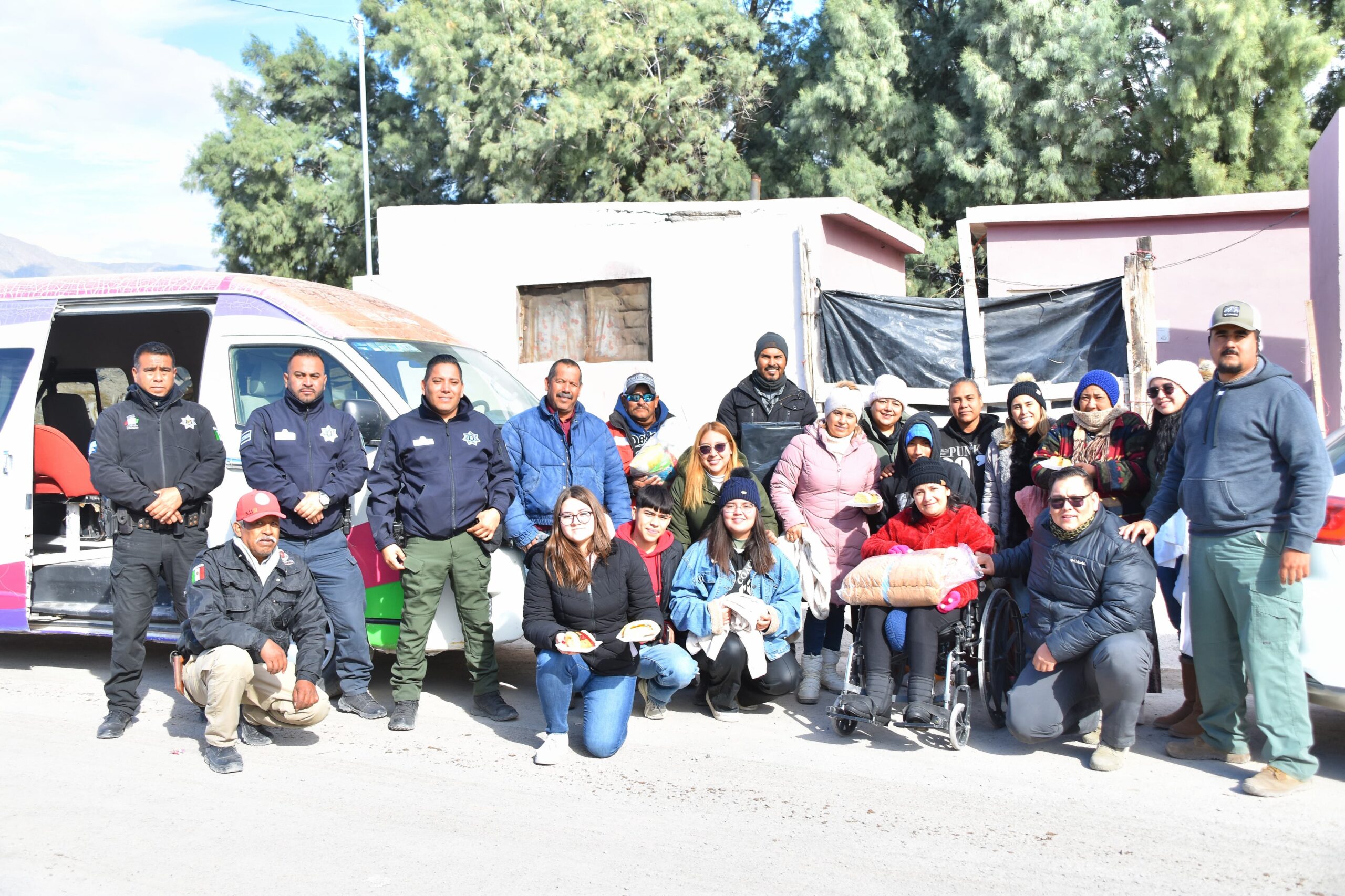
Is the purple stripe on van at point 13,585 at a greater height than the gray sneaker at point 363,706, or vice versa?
the purple stripe on van at point 13,585

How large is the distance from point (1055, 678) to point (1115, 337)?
7185 millimetres

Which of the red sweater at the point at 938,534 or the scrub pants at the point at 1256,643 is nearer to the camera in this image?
the scrub pants at the point at 1256,643

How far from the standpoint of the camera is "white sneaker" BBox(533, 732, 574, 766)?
17.2 feet

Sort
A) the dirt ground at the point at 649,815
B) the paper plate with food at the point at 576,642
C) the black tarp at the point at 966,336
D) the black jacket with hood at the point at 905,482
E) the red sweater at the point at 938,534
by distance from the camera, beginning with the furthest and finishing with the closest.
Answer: the black tarp at the point at 966,336 < the black jacket with hood at the point at 905,482 < the red sweater at the point at 938,534 < the paper plate with food at the point at 576,642 < the dirt ground at the point at 649,815

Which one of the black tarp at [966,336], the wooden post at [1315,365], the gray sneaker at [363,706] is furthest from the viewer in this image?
the wooden post at [1315,365]

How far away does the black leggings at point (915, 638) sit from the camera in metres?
5.44

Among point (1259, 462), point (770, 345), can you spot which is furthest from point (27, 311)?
point (1259, 462)

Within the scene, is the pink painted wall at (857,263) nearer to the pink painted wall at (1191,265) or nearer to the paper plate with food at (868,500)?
the pink painted wall at (1191,265)

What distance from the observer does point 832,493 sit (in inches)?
251

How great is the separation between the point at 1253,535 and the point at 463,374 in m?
4.65

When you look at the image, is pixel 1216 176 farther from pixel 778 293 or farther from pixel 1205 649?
pixel 1205 649

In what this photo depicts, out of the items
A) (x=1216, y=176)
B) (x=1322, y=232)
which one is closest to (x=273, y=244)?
(x=1216, y=176)

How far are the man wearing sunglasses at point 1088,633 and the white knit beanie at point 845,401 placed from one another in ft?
4.53

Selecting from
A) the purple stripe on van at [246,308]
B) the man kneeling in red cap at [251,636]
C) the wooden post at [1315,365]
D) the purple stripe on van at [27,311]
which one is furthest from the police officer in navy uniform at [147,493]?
the wooden post at [1315,365]
